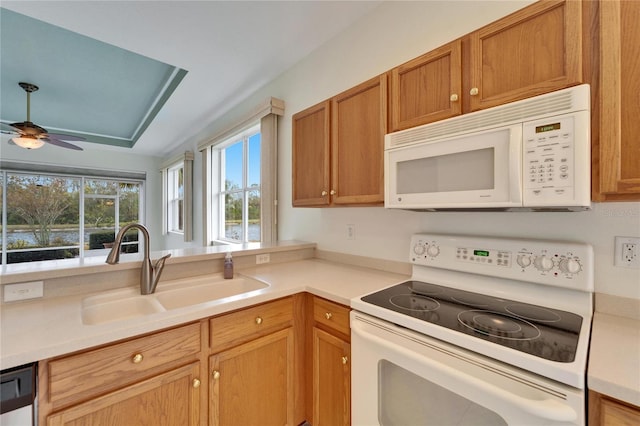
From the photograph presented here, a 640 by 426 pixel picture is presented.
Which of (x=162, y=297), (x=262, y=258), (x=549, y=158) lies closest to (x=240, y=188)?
(x=262, y=258)

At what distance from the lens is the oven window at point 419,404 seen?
0.83 m

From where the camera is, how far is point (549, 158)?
845mm

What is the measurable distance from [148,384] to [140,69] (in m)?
2.95

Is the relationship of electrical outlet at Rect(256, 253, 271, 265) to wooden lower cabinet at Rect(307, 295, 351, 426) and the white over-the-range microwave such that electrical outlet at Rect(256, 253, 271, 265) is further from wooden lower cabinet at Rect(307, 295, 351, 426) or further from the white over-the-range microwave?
the white over-the-range microwave

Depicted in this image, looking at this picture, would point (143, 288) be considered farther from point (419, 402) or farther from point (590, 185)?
point (590, 185)

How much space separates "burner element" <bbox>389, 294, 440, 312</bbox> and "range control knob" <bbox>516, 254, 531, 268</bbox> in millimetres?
376

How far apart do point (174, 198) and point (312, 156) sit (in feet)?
15.6

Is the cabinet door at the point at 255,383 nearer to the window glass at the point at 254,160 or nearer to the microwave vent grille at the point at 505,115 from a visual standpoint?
the microwave vent grille at the point at 505,115

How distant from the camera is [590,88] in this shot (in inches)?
32.2

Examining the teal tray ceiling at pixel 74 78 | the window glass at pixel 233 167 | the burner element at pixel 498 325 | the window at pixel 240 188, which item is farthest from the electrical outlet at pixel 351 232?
the teal tray ceiling at pixel 74 78

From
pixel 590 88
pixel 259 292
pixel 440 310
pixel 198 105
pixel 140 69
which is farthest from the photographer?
pixel 198 105

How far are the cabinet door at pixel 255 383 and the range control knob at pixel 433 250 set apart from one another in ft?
2.73

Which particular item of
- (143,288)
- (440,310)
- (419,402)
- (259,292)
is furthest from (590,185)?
(143,288)

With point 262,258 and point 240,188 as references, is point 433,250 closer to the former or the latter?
point 262,258
